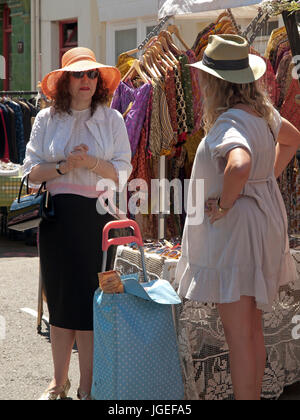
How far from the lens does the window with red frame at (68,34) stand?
13.6 meters

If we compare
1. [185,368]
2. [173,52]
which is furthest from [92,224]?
[173,52]

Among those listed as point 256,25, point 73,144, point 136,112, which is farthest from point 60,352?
point 256,25

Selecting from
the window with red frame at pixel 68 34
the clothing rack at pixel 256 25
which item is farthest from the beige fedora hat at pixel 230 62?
the window with red frame at pixel 68 34

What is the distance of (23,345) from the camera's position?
4922mm

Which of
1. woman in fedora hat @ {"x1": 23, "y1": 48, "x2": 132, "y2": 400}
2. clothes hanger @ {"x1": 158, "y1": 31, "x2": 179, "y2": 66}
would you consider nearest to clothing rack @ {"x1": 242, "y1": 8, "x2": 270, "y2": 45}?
clothes hanger @ {"x1": 158, "y1": 31, "x2": 179, "y2": 66}

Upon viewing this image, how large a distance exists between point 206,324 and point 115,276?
83 centimetres

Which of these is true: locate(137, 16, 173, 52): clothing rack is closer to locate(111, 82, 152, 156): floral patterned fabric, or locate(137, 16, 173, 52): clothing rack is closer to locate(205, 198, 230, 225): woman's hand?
locate(111, 82, 152, 156): floral patterned fabric

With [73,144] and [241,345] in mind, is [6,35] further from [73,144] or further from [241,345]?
[241,345]

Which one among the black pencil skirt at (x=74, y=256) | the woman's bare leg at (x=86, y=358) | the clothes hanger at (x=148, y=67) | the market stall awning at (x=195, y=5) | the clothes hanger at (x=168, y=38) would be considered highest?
the market stall awning at (x=195, y=5)

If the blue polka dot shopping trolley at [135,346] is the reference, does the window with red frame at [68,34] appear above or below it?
above

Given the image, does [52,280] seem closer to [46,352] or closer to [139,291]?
[139,291]

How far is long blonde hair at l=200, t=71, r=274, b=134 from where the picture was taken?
2.99 metres

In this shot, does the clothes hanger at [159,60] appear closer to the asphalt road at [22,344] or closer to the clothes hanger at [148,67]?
the clothes hanger at [148,67]

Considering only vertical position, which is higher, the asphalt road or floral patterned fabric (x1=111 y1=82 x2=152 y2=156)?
floral patterned fabric (x1=111 y1=82 x2=152 y2=156)
